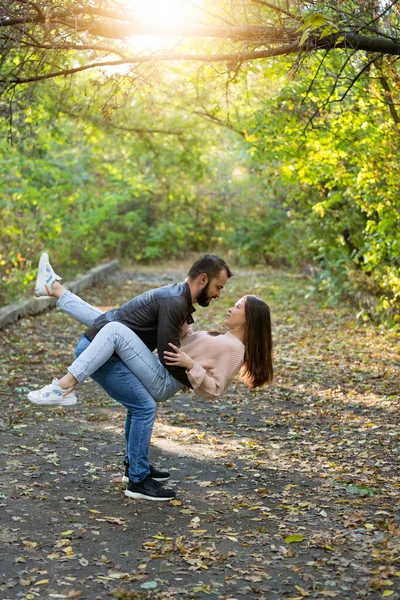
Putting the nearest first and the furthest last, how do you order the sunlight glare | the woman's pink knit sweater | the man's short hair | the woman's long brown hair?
the man's short hair
the woman's pink knit sweater
the woman's long brown hair
the sunlight glare

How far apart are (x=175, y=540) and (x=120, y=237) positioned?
870 inches

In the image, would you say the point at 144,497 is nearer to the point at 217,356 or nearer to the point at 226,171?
the point at 217,356

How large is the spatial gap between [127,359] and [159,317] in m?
0.36

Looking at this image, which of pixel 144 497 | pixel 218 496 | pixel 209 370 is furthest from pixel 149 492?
pixel 209 370

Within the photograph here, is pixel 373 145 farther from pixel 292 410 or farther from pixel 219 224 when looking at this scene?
pixel 219 224

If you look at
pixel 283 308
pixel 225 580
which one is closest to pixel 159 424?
pixel 225 580

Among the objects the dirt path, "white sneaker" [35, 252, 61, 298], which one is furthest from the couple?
the dirt path

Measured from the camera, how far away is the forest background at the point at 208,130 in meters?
5.84

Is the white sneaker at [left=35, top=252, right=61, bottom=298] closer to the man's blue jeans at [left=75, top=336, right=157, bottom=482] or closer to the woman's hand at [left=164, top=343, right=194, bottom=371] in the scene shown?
the man's blue jeans at [left=75, top=336, right=157, bottom=482]

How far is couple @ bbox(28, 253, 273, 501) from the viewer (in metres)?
4.64

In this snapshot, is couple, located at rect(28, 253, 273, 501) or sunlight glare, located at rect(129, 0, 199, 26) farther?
sunlight glare, located at rect(129, 0, 199, 26)

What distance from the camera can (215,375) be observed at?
4820 mm

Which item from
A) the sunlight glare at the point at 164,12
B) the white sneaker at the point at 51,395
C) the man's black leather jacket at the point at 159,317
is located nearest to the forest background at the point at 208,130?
the sunlight glare at the point at 164,12

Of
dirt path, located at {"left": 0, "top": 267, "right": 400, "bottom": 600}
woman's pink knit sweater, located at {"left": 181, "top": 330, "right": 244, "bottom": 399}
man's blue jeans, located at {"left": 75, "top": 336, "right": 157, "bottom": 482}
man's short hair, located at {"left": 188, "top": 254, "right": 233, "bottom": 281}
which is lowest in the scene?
dirt path, located at {"left": 0, "top": 267, "right": 400, "bottom": 600}
